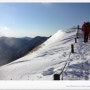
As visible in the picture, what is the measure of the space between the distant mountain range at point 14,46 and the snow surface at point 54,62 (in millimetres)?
157

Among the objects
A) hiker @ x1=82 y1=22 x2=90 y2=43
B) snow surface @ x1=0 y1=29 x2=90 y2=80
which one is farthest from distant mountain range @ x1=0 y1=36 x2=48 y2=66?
hiker @ x1=82 y1=22 x2=90 y2=43

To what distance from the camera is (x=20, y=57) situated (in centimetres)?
754

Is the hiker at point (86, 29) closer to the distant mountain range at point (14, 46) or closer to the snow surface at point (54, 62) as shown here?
the snow surface at point (54, 62)

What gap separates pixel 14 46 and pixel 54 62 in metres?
1.14

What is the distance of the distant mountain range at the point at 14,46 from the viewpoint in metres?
6.75

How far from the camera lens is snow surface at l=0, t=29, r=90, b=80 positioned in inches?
247

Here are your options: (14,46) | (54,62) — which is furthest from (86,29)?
(14,46)

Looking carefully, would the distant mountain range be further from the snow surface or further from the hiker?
the hiker

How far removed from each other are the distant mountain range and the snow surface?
157 millimetres

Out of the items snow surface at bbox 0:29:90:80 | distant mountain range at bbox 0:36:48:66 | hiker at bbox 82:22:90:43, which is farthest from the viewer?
distant mountain range at bbox 0:36:48:66

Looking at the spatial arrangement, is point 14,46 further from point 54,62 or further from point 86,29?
point 86,29

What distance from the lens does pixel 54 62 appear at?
6688 mm

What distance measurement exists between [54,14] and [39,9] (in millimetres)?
370

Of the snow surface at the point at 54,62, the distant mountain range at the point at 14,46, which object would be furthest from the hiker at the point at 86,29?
the distant mountain range at the point at 14,46
